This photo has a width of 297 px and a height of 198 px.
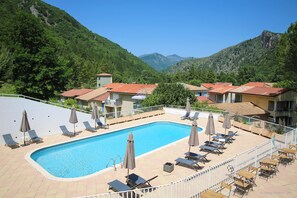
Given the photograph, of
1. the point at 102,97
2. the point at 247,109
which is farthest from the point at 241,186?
the point at 102,97

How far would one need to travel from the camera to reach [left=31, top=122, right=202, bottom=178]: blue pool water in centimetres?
1133

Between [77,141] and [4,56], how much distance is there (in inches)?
746

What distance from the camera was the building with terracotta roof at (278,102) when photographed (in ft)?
→ 100

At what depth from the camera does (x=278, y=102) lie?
31109 millimetres

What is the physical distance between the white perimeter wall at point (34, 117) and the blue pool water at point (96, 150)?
249cm

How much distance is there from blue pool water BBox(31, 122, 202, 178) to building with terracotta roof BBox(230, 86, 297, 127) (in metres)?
18.4

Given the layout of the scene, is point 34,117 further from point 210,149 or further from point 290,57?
point 290,57

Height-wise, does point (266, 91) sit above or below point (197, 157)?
above

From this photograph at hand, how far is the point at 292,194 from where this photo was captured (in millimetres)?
7875

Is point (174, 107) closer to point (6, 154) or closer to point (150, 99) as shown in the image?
point (150, 99)

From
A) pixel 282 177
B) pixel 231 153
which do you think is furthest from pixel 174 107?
pixel 282 177

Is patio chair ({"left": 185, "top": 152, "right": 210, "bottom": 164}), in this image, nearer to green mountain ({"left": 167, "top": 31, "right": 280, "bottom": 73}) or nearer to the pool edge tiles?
the pool edge tiles

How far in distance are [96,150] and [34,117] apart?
5355 millimetres

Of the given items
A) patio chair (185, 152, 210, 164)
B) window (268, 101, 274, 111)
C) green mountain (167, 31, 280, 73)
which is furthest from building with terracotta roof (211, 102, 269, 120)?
green mountain (167, 31, 280, 73)
